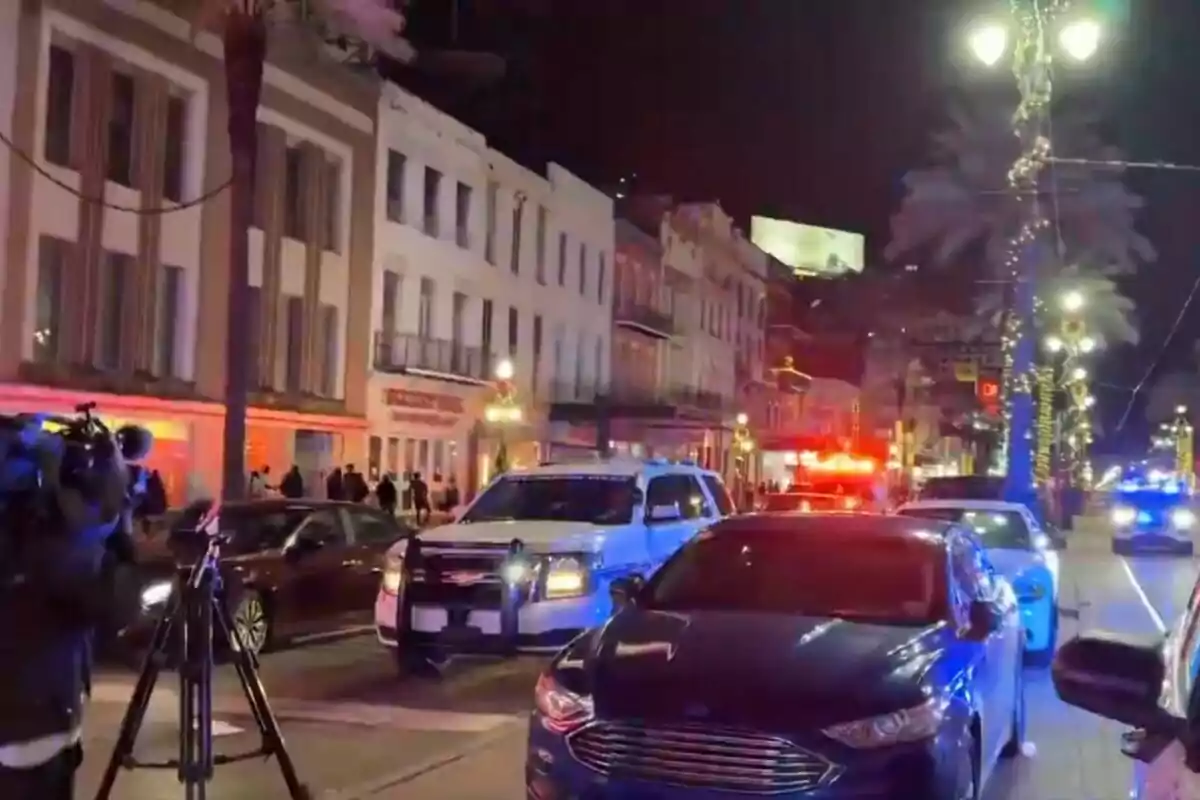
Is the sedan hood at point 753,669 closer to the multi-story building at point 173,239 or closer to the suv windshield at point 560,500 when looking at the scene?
the suv windshield at point 560,500

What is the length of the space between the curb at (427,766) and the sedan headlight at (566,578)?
5.79ft

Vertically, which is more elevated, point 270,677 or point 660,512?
point 660,512

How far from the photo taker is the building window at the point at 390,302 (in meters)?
39.0

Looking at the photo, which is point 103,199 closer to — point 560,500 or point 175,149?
point 175,149

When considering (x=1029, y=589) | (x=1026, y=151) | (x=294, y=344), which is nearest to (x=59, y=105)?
(x=294, y=344)

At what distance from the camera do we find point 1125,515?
39344 mm

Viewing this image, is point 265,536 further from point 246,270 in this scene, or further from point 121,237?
point 121,237

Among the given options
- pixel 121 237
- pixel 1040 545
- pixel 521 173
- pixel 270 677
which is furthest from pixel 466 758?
pixel 521 173

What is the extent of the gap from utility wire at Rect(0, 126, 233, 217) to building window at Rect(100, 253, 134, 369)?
2.87 ft

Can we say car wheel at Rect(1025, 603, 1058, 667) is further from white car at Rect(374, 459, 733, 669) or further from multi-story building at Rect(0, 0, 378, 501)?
multi-story building at Rect(0, 0, 378, 501)

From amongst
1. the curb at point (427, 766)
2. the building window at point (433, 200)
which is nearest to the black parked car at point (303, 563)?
the curb at point (427, 766)

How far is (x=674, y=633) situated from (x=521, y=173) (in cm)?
3939

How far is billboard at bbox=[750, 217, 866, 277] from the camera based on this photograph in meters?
102

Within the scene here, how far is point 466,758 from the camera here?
33.9 ft
